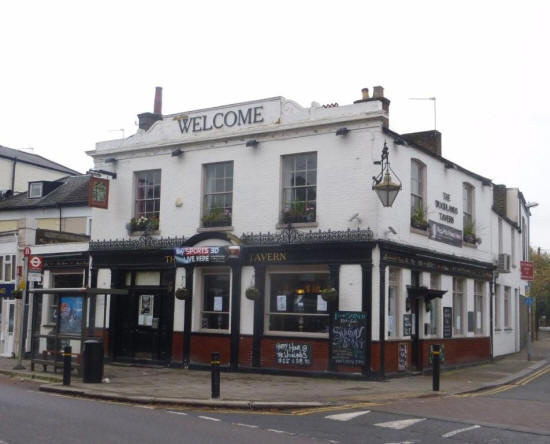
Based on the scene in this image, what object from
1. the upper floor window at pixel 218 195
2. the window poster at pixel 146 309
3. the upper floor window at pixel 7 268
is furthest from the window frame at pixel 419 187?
the upper floor window at pixel 7 268

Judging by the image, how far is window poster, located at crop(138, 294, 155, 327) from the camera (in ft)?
72.9

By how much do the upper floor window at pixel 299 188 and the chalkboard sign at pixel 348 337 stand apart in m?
2.90

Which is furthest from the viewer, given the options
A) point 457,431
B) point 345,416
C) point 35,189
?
point 35,189

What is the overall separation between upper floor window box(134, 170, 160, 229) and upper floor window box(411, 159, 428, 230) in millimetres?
8080

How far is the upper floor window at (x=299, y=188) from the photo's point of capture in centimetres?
1961

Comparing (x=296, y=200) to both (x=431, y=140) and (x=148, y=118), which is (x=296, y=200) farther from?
(x=148, y=118)

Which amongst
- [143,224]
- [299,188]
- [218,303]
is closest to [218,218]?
[218,303]

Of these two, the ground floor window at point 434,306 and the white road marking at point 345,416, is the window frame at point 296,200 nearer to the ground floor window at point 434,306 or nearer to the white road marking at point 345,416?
the ground floor window at point 434,306

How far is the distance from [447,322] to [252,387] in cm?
844

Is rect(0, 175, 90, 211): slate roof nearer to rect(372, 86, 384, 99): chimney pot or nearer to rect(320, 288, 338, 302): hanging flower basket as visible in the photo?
rect(372, 86, 384, 99): chimney pot

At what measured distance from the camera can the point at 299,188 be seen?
19.9 m

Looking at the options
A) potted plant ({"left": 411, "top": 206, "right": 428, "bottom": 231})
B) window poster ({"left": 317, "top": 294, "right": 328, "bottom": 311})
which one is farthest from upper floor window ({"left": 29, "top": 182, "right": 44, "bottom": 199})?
potted plant ({"left": 411, "top": 206, "right": 428, "bottom": 231})

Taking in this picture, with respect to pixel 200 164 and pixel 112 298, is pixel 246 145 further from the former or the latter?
pixel 112 298

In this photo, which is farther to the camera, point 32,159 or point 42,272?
point 32,159
